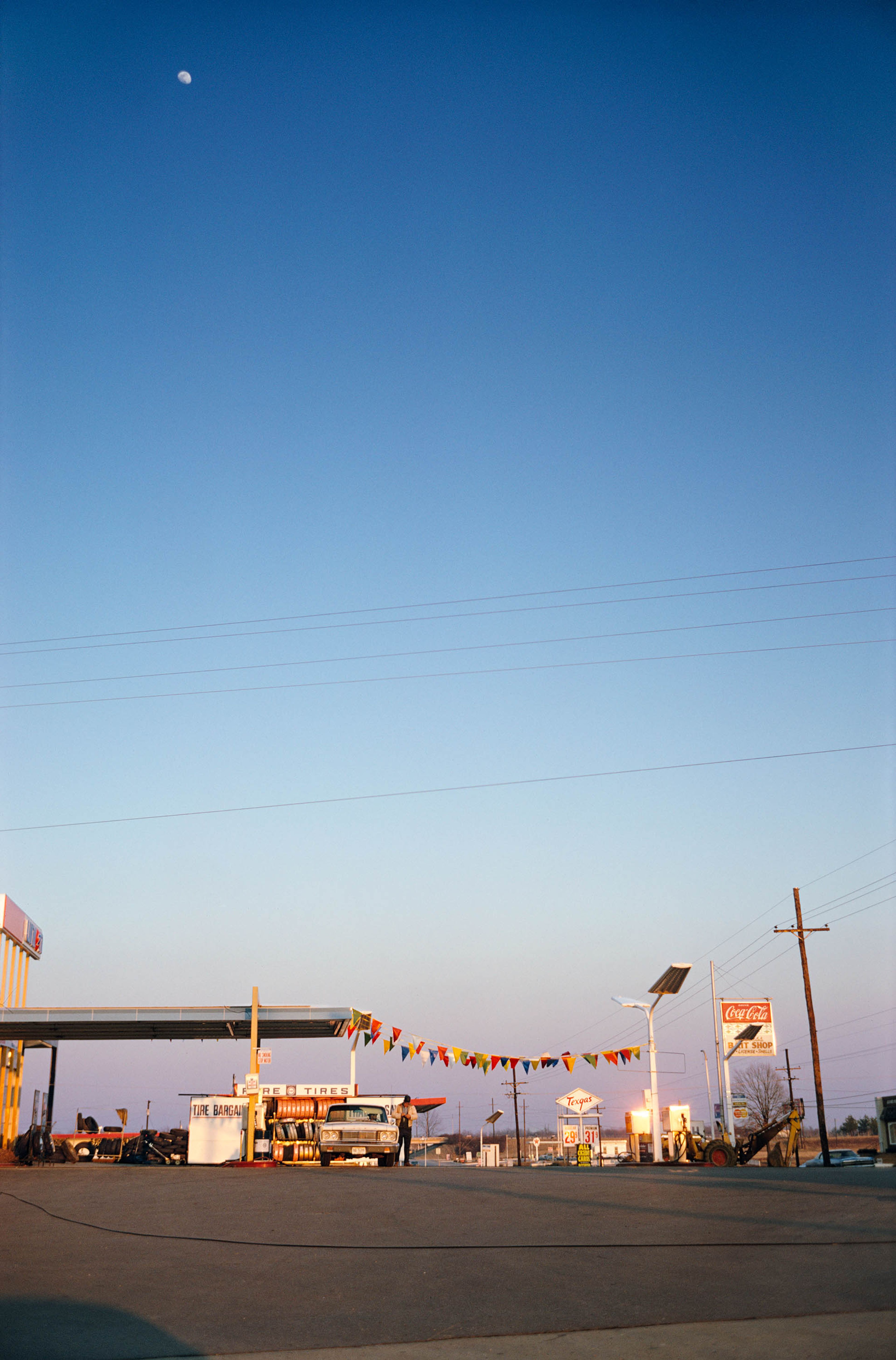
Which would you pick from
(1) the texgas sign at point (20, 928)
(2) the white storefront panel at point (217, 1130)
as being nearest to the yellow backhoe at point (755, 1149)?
(2) the white storefront panel at point (217, 1130)

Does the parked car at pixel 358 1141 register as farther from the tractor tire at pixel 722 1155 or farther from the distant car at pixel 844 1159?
the distant car at pixel 844 1159

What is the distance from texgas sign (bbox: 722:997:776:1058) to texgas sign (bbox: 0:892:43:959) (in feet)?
83.2

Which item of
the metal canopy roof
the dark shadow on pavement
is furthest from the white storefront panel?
the dark shadow on pavement

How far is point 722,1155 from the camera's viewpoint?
2533 centimetres

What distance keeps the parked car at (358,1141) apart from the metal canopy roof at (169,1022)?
6.13 meters

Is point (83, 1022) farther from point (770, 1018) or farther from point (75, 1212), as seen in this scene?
point (770, 1018)

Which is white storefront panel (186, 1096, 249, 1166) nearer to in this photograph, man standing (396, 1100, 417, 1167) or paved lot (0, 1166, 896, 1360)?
man standing (396, 1100, 417, 1167)

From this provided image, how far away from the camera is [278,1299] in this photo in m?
7.12

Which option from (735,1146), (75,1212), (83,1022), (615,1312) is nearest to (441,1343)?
(615,1312)

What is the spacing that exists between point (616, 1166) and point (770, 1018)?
22505mm

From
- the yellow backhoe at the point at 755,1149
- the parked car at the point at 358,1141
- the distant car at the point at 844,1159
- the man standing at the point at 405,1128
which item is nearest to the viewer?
the parked car at the point at 358,1141

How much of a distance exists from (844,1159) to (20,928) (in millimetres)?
30263

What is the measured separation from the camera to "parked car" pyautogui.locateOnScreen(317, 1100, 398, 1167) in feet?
78.8

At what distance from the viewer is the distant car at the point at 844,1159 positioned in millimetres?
34750
